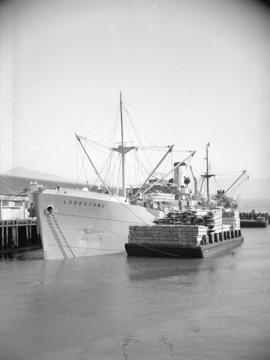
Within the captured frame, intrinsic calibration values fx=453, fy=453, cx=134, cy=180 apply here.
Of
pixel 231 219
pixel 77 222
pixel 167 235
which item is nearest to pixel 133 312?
pixel 77 222

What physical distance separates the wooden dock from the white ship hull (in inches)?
281

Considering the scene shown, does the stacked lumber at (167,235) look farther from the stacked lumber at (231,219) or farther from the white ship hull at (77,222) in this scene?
the stacked lumber at (231,219)

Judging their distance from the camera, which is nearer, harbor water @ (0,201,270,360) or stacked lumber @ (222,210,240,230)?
harbor water @ (0,201,270,360)

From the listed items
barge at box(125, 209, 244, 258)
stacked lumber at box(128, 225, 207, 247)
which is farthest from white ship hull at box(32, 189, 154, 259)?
stacked lumber at box(128, 225, 207, 247)

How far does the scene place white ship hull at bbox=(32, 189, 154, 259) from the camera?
27.7m

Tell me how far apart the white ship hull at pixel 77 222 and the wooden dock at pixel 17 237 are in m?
7.15

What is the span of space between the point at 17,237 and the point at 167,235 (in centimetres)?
1416

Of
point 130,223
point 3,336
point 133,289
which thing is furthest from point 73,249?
point 3,336

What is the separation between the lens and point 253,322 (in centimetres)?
1294

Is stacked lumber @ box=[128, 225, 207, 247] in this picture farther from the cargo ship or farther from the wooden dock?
the wooden dock

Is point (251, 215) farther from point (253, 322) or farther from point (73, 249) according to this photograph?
point (253, 322)

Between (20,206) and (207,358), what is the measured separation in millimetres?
38293

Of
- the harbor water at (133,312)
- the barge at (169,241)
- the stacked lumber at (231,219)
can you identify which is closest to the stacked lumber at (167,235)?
the barge at (169,241)

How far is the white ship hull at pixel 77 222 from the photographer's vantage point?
2767cm
